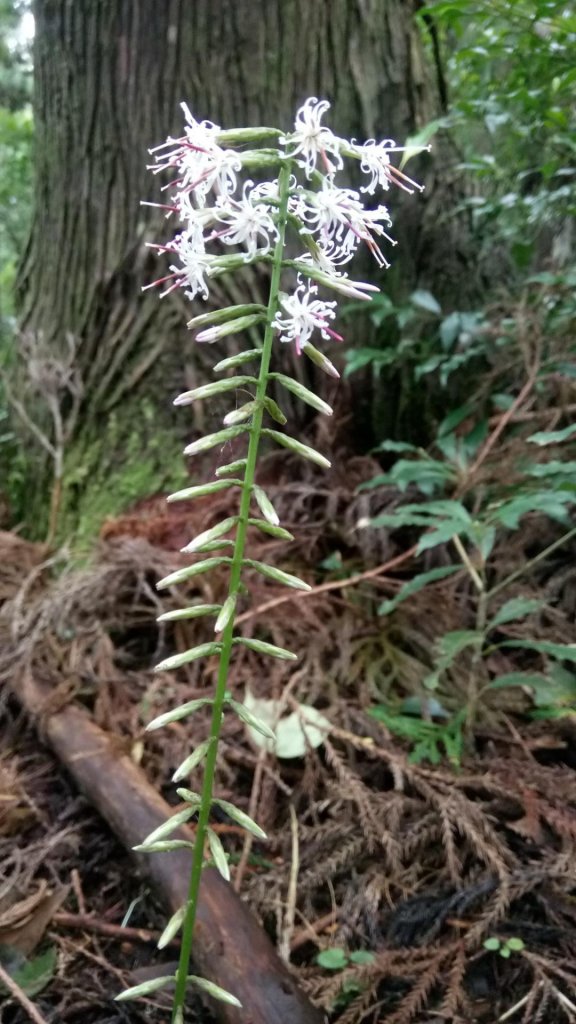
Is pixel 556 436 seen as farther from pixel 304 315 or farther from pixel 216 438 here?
pixel 216 438

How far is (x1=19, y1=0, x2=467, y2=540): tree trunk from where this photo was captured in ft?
8.71

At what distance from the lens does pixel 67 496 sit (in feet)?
9.16

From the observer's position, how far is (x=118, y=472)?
2.77m

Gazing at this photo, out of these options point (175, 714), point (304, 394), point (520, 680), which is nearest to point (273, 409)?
point (304, 394)

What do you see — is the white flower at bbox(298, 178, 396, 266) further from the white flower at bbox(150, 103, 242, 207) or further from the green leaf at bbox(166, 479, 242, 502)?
the green leaf at bbox(166, 479, 242, 502)

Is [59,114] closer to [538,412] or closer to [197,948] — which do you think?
[538,412]

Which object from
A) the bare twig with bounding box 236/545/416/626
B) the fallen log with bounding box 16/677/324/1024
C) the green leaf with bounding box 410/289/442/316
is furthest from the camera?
the green leaf with bounding box 410/289/442/316

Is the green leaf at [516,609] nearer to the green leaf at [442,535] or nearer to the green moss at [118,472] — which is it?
the green leaf at [442,535]

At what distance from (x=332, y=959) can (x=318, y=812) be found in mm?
379

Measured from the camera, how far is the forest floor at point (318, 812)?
134 centimetres

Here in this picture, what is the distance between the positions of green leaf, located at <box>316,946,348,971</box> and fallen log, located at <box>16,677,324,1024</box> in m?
0.10

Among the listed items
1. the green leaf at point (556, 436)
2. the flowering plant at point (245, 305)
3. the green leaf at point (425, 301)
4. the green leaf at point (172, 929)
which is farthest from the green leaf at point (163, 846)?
the green leaf at point (425, 301)

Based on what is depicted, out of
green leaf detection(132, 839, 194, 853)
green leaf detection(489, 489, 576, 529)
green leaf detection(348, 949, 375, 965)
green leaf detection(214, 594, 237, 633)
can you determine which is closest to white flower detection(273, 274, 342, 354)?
green leaf detection(214, 594, 237, 633)

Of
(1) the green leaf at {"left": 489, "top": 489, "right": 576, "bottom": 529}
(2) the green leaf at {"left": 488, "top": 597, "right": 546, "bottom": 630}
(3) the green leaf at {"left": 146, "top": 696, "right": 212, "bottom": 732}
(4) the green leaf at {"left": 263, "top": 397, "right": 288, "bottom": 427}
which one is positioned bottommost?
(2) the green leaf at {"left": 488, "top": 597, "right": 546, "bottom": 630}
